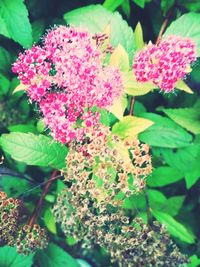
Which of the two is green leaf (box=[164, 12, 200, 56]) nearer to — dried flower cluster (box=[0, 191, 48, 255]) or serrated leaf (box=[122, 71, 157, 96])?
serrated leaf (box=[122, 71, 157, 96])

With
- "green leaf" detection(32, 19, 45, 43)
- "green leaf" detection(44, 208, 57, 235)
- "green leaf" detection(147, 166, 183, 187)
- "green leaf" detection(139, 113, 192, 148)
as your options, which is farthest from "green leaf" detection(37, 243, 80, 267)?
"green leaf" detection(32, 19, 45, 43)

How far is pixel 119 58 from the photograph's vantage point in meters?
1.61

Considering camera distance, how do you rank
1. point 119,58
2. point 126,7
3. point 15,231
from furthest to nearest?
point 126,7 → point 15,231 → point 119,58

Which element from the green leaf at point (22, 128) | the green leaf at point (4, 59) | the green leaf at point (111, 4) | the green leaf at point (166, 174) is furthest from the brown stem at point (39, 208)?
the green leaf at point (111, 4)

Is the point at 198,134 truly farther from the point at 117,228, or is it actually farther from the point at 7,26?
the point at 7,26

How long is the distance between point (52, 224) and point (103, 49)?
894 mm

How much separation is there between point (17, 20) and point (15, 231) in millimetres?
856

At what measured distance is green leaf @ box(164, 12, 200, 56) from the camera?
1.75m

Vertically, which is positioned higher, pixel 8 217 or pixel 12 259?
pixel 8 217

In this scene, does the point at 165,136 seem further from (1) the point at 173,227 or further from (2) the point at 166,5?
(2) the point at 166,5

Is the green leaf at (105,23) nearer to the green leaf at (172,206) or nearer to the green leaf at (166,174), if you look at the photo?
the green leaf at (166,174)

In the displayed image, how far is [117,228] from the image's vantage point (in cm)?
165

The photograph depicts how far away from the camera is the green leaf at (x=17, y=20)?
65.6 inches

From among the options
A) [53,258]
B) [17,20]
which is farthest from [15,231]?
[17,20]
